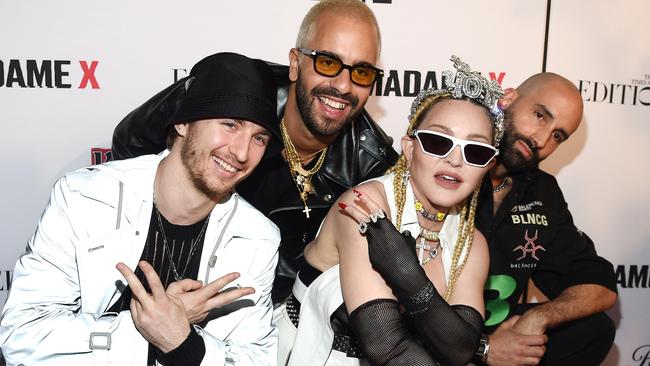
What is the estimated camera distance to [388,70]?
355 cm

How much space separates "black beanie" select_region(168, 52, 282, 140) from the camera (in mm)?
2186

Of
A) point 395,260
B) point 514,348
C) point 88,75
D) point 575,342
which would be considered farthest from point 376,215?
point 88,75

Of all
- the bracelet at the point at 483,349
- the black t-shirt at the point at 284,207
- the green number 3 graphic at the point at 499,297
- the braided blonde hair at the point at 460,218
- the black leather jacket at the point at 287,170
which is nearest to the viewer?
the braided blonde hair at the point at 460,218

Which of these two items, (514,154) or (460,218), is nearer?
(460,218)

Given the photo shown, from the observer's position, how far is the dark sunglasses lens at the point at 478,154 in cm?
215

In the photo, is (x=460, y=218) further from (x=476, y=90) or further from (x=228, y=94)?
(x=228, y=94)

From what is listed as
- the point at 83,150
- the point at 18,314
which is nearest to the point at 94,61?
the point at 83,150

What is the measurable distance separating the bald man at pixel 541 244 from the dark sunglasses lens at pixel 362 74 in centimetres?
66

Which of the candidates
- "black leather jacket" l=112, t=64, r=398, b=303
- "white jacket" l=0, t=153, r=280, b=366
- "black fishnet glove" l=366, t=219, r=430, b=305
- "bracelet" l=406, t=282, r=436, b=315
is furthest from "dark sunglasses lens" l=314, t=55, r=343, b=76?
"bracelet" l=406, t=282, r=436, b=315

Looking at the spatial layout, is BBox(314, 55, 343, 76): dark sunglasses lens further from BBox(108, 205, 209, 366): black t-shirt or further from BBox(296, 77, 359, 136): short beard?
BBox(108, 205, 209, 366): black t-shirt

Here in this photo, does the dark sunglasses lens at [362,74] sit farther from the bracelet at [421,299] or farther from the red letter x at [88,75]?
the red letter x at [88,75]

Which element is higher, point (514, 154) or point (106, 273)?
point (514, 154)

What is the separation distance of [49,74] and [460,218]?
7.14 feet

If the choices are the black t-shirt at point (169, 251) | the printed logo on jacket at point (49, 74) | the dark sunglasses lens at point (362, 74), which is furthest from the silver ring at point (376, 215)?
the printed logo on jacket at point (49, 74)
